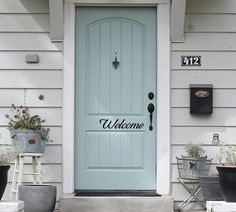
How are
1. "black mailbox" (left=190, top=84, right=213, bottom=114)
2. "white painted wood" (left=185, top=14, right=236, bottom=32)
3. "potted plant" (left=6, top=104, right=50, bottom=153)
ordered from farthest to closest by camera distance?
"white painted wood" (left=185, top=14, right=236, bottom=32), "black mailbox" (left=190, top=84, right=213, bottom=114), "potted plant" (left=6, top=104, right=50, bottom=153)

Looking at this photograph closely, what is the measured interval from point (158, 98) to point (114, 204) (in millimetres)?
1193

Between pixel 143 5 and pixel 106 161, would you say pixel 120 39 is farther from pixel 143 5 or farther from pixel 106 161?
pixel 106 161

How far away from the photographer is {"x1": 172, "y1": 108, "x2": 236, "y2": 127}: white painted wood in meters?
5.88

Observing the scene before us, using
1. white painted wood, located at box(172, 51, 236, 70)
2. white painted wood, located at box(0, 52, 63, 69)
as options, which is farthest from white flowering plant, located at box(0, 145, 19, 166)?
white painted wood, located at box(172, 51, 236, 70)

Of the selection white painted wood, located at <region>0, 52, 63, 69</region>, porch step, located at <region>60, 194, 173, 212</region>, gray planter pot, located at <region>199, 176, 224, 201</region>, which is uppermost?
white painted wood, located at <region>0, 52, 63, 69</region>

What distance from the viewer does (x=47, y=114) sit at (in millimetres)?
5863

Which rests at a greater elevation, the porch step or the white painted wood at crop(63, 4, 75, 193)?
the white painted wood at crop(63, 4, 75, 193)

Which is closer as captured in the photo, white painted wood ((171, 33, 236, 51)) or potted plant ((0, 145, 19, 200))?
potted plant ((0, 145, 19, 200))

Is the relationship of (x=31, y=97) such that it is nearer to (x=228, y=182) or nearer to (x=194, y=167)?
(x=194, y=167)

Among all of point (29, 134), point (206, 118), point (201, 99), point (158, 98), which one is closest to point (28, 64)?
point (29, 134)

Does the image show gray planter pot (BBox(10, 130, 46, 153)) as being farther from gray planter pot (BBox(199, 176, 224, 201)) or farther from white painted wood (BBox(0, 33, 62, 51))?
gray planter pot (BBox(199, 176, 224, 201))

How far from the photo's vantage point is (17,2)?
5895 millimetres

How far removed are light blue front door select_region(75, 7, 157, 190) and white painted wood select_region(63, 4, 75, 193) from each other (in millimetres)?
79

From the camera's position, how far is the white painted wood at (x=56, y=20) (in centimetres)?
568
